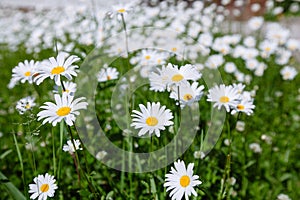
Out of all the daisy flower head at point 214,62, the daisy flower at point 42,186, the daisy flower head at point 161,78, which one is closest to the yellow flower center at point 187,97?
the daisy flower head at point 161,78

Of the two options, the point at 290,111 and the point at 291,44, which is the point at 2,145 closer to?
the point at 290,111

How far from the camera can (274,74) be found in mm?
2590

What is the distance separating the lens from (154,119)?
986mm

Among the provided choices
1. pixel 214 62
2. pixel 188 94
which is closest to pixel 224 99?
pixel 188 94

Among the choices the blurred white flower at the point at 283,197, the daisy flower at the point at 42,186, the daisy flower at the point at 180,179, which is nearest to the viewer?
the daisy flower at the point at 180,179

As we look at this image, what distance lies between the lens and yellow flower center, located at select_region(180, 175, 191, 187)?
94 centimetres

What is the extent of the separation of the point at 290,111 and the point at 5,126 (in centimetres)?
189

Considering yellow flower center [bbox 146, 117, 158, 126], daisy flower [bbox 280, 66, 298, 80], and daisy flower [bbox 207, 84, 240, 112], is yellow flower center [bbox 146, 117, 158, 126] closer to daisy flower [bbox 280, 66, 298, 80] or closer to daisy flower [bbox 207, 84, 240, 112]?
daisy flower [bbox 207, 84, 240, 112]

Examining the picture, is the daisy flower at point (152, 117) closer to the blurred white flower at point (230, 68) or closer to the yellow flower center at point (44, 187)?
the yellow flower center at point (44, 187)

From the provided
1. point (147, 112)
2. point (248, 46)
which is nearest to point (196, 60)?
point (248, 46)

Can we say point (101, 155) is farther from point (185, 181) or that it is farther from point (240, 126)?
point (240, 126)

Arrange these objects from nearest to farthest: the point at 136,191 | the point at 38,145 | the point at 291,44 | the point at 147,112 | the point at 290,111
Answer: the point at 147,112 < the point at 136,191 < the point at 38,145 < the point at 290,111 < the point at 291,44

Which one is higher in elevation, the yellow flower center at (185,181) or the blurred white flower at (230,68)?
the blurred white flower at (230,68)

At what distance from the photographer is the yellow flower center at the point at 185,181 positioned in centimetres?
94
